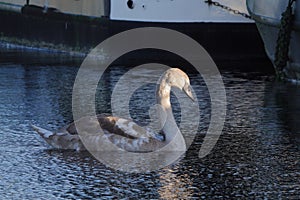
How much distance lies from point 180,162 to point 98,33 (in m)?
11.0

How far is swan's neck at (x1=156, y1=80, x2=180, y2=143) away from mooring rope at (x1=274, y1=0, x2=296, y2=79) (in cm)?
531

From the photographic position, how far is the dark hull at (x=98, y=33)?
2048 cm

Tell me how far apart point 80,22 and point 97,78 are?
472 cm

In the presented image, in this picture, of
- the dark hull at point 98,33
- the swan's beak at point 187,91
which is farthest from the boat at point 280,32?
the swan's beak at point 187,91

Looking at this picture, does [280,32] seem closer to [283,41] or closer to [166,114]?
[283,41]

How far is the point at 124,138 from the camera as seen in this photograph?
442 inches

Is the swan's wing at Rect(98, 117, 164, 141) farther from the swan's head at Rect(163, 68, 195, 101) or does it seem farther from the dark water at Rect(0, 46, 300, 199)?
the swan's head at Rect(163, 68, 195, 101)

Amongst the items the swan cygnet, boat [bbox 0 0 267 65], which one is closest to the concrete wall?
boat [bbox 0 0 267 65]

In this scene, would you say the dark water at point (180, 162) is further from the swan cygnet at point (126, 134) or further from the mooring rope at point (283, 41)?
the mooring rope at point (283, 41)

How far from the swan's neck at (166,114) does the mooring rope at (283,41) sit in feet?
17.4

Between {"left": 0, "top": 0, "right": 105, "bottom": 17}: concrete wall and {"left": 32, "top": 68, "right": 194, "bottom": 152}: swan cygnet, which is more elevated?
{"left": 0, "top": 0, "right": 105, "bottom": 17}: concrete wall

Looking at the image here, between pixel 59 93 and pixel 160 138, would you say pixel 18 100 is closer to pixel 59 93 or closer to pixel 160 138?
pixel 59 93

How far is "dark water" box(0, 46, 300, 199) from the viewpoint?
31.9 ft

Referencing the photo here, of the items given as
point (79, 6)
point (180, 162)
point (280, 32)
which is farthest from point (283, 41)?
point (79, 6)
